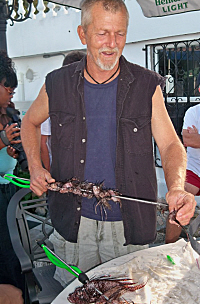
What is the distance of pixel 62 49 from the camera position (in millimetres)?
8281

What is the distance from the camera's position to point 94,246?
108 inches

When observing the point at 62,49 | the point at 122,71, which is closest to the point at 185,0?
the point at 122,71

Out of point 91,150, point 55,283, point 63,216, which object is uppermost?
point 91,150

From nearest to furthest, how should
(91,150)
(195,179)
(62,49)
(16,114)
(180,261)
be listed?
(180,261) < (91,150) < (16,114) < (195,179) < (62,49)

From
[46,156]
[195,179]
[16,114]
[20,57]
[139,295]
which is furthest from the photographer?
[20,57]

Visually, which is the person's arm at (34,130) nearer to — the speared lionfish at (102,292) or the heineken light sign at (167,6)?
the speared lionfish at (102,292)

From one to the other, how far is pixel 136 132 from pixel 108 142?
218mm

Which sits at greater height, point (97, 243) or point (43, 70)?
point (43, 70)

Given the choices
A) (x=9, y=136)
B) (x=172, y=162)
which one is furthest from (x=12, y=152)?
(x=172, y=162)

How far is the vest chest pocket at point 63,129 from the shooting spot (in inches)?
109

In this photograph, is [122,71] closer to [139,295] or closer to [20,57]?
[139,295]

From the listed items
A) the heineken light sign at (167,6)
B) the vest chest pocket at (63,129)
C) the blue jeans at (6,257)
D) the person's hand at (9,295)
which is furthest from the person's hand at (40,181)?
the heineken light sign at (167,6)

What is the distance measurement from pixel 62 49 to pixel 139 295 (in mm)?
7166

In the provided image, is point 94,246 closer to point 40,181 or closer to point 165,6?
point 40,181
